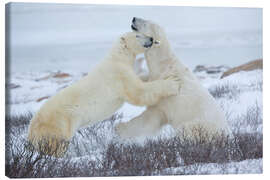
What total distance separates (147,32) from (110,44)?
488 mm

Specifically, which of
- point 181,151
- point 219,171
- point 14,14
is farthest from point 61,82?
point 219,171

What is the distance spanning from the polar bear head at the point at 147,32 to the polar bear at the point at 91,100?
0.34 metres

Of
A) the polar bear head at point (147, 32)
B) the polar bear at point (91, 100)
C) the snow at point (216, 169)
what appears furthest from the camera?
the polar bear head at point (147, 32)

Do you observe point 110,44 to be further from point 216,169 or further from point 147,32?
point 216,169

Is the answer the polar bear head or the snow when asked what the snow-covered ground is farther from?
the polar bear head

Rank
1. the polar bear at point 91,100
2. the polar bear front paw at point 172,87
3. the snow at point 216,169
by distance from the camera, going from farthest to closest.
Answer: the polar bear front paw at point 172,87, the snow at point 216,169, the polar bear at point 91,100

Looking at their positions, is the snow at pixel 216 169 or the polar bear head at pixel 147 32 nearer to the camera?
the snow at pixel 216 169

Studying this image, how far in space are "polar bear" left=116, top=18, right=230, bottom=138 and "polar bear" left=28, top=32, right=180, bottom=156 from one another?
11 centimetres

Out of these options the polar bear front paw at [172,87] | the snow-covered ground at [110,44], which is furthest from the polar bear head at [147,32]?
the polar bear front paw at [172,87]

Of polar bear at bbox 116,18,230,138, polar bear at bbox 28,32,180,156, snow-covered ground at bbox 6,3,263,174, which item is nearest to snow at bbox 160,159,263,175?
snow-covered ground at bbox 6,3,263,174

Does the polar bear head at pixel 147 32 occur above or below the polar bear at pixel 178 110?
above

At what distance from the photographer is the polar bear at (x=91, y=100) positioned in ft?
17.4

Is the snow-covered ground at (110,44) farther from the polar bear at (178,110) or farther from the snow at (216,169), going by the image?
the polar bear at (178,110)

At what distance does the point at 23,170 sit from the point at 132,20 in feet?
6.53
